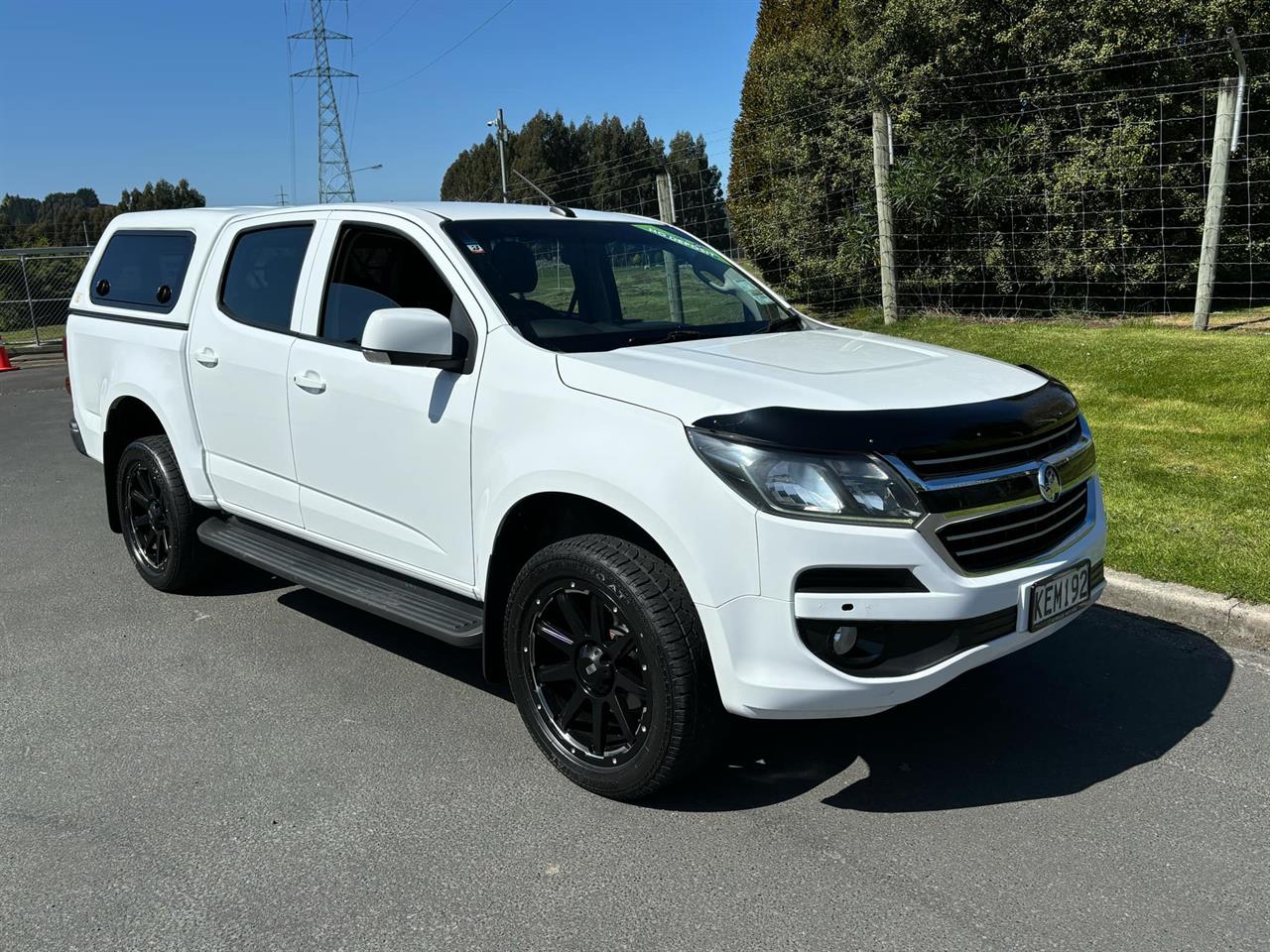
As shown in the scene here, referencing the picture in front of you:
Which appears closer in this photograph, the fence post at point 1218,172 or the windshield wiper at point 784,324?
the windshield wiper at point 784,324

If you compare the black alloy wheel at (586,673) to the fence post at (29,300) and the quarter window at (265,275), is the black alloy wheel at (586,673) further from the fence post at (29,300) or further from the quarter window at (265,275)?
the fence post at (29,300)

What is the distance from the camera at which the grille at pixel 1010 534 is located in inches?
119

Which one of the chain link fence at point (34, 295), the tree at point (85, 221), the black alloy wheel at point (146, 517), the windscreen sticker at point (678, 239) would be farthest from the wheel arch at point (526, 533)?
the tree at point (85, 221)

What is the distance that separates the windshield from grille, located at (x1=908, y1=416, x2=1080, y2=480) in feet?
4.22

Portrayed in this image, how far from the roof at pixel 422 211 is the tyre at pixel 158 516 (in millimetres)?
1163

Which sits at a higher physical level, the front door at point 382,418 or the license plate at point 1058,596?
the front door at point 382,418

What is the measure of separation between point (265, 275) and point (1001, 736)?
368 cm

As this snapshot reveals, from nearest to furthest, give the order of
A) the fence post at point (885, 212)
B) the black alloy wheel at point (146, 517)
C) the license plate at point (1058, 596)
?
the license plate at point (1058, 596)
the black alloy wheel at point (146, 517)
the fence post at point (885, 212)

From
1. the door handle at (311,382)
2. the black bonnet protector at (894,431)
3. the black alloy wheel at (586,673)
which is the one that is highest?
the door handle at (311,382)

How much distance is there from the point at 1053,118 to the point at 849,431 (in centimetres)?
1256

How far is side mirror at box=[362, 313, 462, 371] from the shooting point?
3.55 m

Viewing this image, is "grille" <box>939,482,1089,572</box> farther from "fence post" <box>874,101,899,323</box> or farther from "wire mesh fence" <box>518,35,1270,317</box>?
"wire mesh fence" <box>518,35,1270,317</box>

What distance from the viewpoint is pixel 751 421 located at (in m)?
2.99

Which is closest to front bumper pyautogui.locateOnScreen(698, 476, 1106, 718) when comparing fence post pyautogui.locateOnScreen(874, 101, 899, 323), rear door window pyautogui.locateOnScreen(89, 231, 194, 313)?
rear door window pyautogui.locateOnScreen(89, 231, 194, 313)
